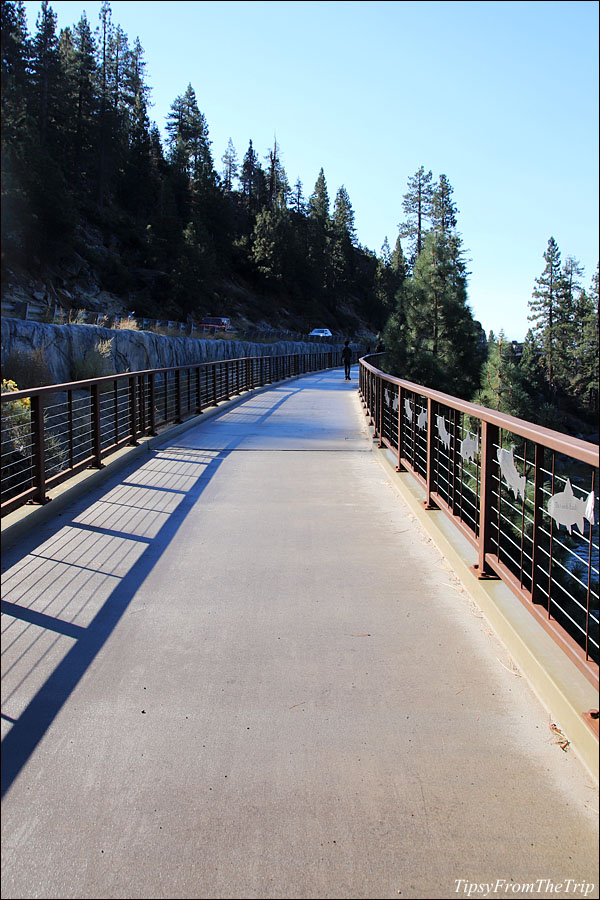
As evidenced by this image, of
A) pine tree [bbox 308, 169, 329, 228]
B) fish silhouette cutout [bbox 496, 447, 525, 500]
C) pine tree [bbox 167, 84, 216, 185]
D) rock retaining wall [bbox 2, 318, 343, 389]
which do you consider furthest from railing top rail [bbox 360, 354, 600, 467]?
pine tree [bbox 308, 169, 329, 228]

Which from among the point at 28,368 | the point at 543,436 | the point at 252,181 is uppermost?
the point at 252,181

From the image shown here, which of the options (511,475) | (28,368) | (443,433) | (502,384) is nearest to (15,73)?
(502,384)

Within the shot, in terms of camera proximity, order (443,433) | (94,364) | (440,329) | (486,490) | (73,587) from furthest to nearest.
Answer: (440,329) < (94,364) < (443,433) < (73,587) < (486,490)

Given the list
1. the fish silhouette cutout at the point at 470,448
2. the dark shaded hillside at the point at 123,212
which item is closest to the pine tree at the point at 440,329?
the dark shaded hillside at the point at 123,212

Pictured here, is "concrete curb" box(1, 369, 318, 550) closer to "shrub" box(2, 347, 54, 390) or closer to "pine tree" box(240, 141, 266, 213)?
"shrub" box(2, 347, 54, 390)

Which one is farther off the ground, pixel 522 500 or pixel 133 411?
pixel 133 411

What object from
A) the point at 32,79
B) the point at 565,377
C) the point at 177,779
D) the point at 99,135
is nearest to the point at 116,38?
the point at 99,135

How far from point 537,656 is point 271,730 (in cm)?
131

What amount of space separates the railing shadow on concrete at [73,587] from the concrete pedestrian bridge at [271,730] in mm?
19

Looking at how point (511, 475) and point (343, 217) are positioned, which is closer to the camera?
point (511, 475)

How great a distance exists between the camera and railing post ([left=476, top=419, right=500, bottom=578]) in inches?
191

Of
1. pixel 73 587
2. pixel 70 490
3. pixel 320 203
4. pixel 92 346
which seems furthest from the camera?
pixel 320 203

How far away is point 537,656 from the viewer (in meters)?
3.64

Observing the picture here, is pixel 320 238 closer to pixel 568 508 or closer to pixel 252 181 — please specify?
pixel 252 181
